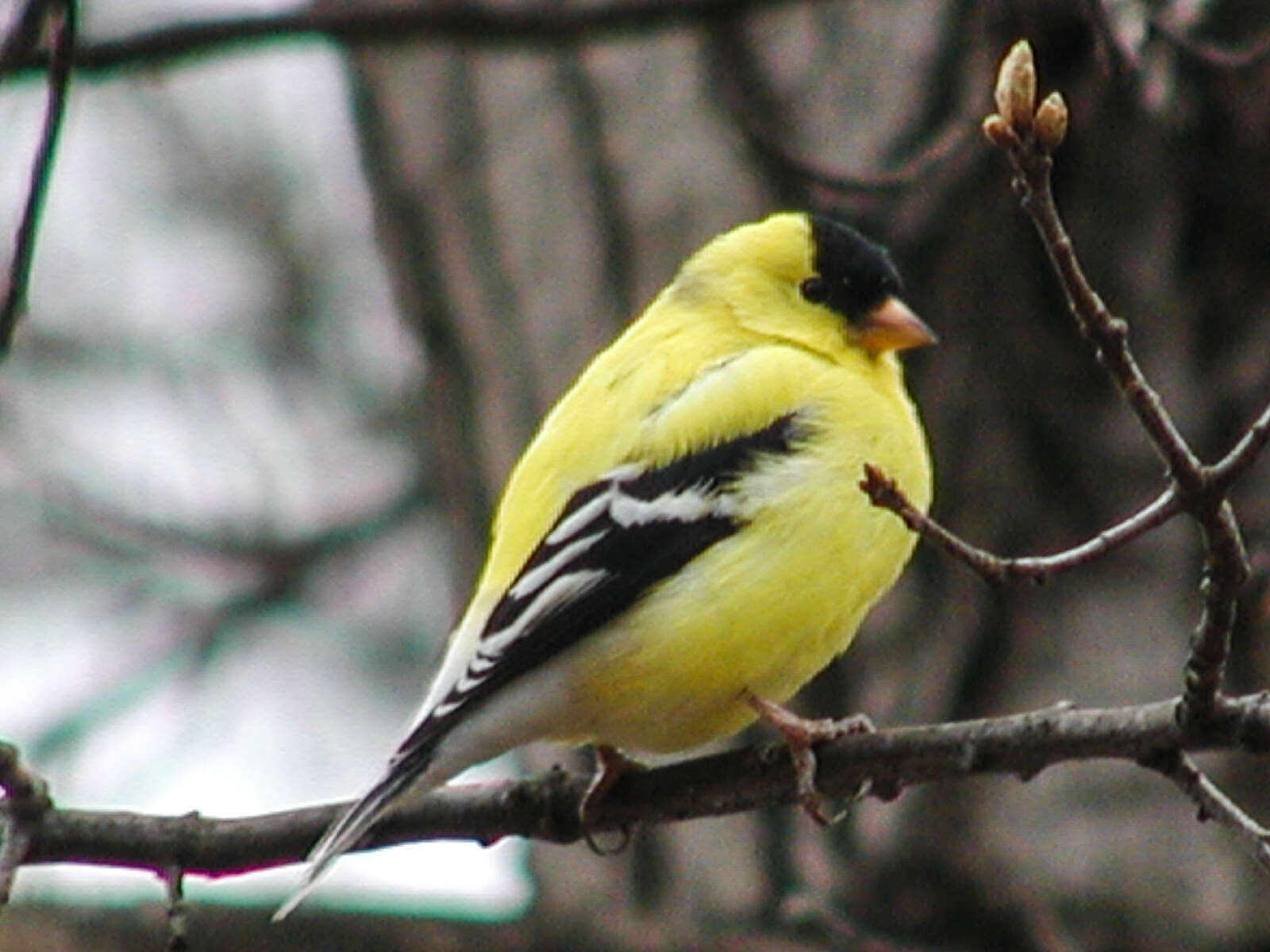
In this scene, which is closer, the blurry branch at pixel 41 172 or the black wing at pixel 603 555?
the blurry branch at pixel 41 172

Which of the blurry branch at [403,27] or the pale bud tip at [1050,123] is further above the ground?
the blurry branch at [403,27]

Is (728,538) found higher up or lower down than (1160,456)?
lower down

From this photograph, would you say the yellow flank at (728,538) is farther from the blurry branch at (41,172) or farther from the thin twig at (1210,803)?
the blurry branch at (41,172)

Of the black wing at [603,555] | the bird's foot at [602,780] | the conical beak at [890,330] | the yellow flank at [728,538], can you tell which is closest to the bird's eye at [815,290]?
the conical beak at [890,330]

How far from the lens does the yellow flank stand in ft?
11.7

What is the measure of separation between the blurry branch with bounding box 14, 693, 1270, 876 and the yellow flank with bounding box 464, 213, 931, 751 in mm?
169

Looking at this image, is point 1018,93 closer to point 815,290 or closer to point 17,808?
point 17,808

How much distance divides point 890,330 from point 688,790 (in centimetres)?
148

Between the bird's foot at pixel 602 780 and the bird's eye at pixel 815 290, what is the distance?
1303mm

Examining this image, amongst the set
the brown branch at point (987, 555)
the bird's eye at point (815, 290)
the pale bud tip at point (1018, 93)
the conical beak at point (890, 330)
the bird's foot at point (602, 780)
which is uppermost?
the pale bud tip at point (1018, 93)

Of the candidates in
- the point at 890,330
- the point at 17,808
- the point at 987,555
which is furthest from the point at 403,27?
the point at 987,555

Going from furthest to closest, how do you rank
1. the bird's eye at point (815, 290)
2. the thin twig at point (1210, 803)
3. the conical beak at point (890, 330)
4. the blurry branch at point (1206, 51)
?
the bird's eye at point (815, 290)
the conical beak at point (890, 330)
the blurry branch at point (1206, 51)
the thin twig at point (1210, 803)

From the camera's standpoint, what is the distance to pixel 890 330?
178 inches

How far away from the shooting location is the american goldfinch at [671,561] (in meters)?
3.48
